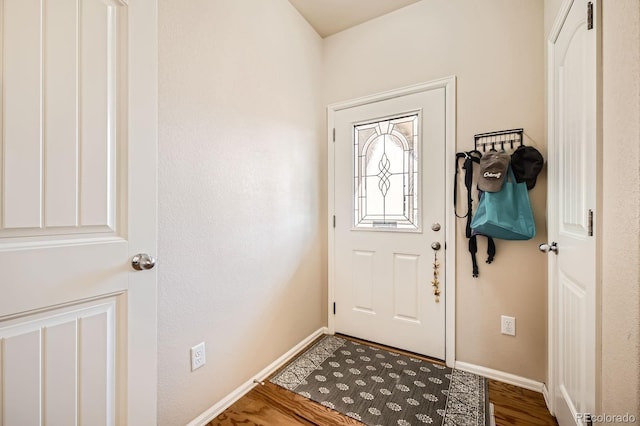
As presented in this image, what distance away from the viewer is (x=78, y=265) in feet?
2.74

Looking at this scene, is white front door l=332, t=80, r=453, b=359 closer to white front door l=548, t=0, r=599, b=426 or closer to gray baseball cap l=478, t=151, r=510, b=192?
gray baseball cap l=478, t=151, r=510, b=192

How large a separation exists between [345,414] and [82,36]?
77.7 inches

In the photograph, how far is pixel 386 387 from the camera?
1.68 meters

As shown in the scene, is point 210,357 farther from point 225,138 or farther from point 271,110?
point 271,110

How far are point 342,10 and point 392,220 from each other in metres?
1.71

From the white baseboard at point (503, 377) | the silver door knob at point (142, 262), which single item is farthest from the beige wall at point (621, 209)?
the silver door knob at point (142, 262)

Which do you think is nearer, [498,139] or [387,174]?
[498,139]

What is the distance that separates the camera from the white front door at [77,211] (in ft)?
2.41

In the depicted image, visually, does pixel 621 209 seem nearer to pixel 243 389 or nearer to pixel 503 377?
pixel 503 377

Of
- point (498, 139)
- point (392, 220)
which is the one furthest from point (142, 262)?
point (498, 139)

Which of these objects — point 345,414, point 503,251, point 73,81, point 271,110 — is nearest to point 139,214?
point 73,81

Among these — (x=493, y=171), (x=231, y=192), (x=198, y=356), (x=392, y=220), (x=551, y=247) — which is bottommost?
(x=198, y=356)

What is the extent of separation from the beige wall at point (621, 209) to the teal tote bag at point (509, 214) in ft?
2.36

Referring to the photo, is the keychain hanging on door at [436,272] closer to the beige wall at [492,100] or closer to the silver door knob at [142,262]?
the beige wall at [492,100]
